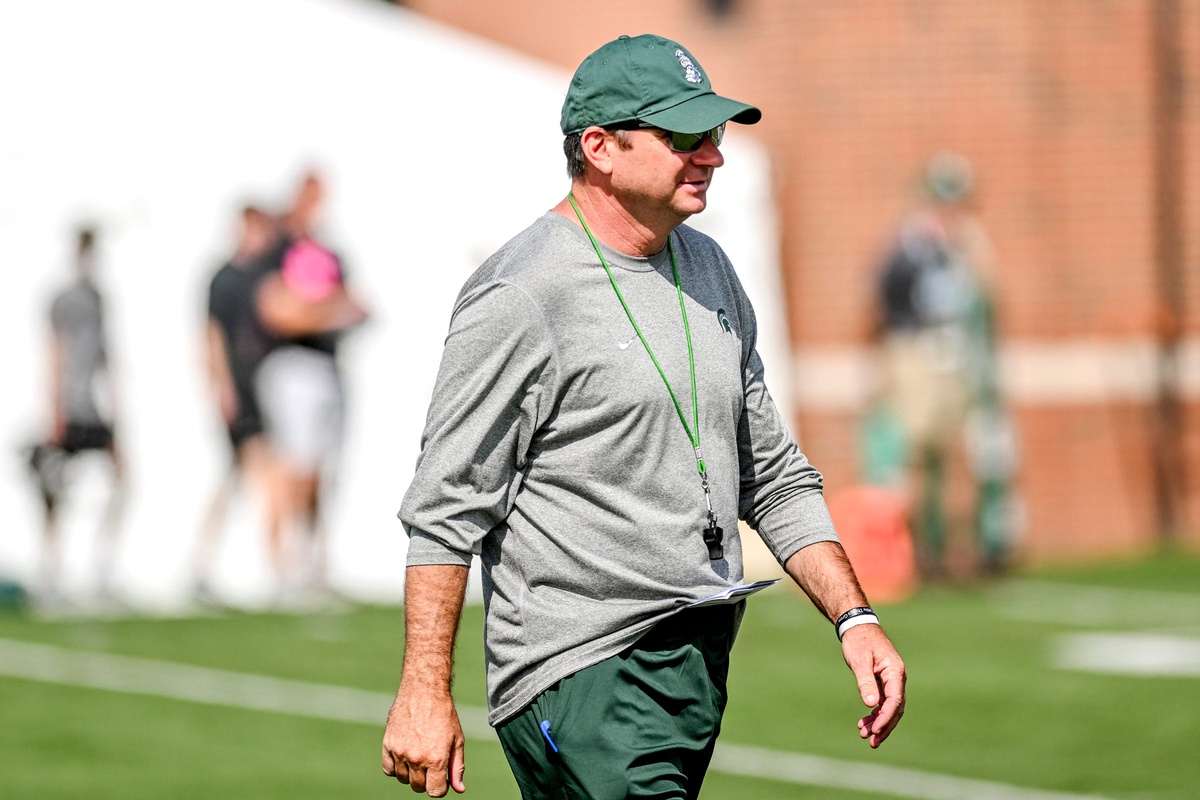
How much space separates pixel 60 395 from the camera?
13.1 metres

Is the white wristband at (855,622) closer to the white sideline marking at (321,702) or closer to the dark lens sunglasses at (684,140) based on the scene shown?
the dark lens sunglasses at (684,140)

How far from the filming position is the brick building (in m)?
17.3

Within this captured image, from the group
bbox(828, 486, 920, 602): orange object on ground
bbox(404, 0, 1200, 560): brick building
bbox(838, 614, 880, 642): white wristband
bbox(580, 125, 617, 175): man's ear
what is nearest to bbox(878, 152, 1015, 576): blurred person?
bbox(828, 486, 920, 602): orange object on ground

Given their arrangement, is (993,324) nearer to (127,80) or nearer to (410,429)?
(410,429)

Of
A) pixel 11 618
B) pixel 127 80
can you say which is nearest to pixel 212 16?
pixel 127 80

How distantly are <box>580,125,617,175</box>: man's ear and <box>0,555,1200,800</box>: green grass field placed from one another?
408cm

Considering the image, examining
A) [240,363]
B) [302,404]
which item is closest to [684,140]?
[302,404]

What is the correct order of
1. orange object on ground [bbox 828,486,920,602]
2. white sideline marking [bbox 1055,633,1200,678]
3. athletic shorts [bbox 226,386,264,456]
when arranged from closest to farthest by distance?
white sideline marking [bbox 1055,633,1200,678]
athletic shorts [bbox 226,386,264,456]
orange object on ground [bbox 828,486,920,602]

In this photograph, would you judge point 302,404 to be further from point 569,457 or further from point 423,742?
point 423,742

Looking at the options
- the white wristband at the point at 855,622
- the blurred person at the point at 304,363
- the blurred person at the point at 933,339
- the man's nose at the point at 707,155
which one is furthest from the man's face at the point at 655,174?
the blurred person at the point at 933,339

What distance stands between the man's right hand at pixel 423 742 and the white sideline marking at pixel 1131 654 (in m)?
7.39

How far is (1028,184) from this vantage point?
1764 centimetres

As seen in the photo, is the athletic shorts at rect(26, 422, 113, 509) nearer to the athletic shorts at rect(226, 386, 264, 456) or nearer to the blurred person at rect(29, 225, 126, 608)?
the blurred person at rect(29, 225, 126, 608)

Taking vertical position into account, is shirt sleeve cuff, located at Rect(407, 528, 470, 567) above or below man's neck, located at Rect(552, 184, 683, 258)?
below
